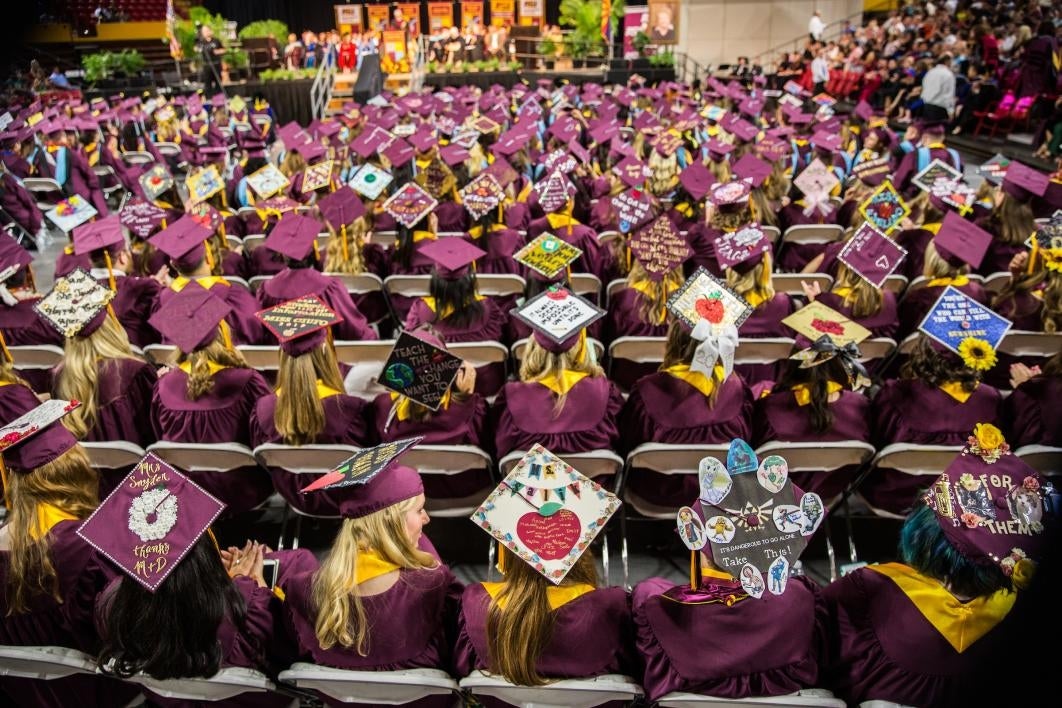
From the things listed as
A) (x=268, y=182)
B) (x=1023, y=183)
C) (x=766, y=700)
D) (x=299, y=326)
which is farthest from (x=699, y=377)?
(x=268, y=182)

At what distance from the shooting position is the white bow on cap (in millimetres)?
2705

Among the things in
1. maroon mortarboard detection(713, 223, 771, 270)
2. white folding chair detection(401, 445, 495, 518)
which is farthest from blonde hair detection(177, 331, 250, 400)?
maroon mortarboard detection(713, 223, 771, 270)

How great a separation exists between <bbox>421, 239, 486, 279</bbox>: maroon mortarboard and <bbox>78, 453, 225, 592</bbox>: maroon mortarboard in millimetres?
2096

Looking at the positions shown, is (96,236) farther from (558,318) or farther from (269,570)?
(558,318)

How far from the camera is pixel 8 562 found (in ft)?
6.97

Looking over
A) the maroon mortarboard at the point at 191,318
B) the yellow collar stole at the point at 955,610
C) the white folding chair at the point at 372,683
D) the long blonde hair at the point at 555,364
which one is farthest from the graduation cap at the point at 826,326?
the maroon mortarboard at the point at 191,318

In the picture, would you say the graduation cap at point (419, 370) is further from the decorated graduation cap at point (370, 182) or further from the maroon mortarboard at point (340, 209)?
the decorated graduation cap at point (370, 182)

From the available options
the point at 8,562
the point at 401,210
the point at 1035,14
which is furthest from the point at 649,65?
the point at 8,562

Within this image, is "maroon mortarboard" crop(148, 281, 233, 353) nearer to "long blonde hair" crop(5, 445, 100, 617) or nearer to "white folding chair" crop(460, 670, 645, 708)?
"long blonde hair" crop(5, 445, 100, 617)

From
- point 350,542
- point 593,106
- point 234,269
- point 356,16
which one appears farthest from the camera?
point 356,16

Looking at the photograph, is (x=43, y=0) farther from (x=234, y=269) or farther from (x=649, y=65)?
(x=649, y=65)

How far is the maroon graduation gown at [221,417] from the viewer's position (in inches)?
121

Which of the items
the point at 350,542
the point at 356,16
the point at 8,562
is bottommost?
the point at 8,562

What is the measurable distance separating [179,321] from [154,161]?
9.94 m
